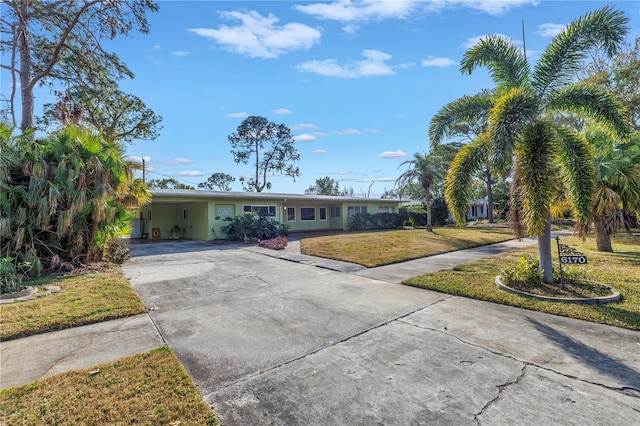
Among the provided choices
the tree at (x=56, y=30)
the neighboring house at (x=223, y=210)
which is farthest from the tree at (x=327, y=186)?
the tree at (x=56, y=30)

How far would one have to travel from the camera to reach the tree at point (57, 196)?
7.26m

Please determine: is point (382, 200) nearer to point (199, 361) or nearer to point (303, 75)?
point (303, 75)

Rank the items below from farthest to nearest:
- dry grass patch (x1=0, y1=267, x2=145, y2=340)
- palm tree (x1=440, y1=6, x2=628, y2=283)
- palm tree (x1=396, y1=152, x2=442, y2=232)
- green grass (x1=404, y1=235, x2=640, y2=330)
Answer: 1. palm tree (x1=396, y1=152, x2=442, y2=232)
2. palm tree (x1=440, y1=6, x2=628, y2=283)
3. green grass (x1=404, y1=235, x2=640, y2=330)
4. dry grass patch (x1=0, y1=267, x2=145, y2=340)

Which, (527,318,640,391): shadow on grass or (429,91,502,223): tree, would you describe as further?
(429,91,502,223): tree

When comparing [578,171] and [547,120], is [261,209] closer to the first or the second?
[547,120]

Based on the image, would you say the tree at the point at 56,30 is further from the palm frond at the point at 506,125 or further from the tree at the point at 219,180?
the tree at the point at 219,180

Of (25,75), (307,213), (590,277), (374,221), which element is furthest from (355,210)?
(25,75)

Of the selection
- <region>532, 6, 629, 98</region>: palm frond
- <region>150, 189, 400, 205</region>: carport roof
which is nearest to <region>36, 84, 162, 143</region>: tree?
<region>150, 189, 400, 205</region>: carport roof

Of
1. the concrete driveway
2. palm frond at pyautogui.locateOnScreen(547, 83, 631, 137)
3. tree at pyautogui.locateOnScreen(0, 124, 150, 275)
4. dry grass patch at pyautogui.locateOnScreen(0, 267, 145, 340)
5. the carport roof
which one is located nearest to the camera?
the concrete driveway

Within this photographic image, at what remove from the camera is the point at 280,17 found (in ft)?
27.7

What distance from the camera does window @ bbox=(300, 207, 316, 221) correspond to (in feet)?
76.3

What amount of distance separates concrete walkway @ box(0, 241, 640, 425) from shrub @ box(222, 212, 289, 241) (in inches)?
Result: 397

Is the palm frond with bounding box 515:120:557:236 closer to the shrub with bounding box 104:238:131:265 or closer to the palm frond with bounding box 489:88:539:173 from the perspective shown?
the palm frond with bounding box 489:88:539:173

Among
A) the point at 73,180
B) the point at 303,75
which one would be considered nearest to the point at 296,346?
the point at 73,180
